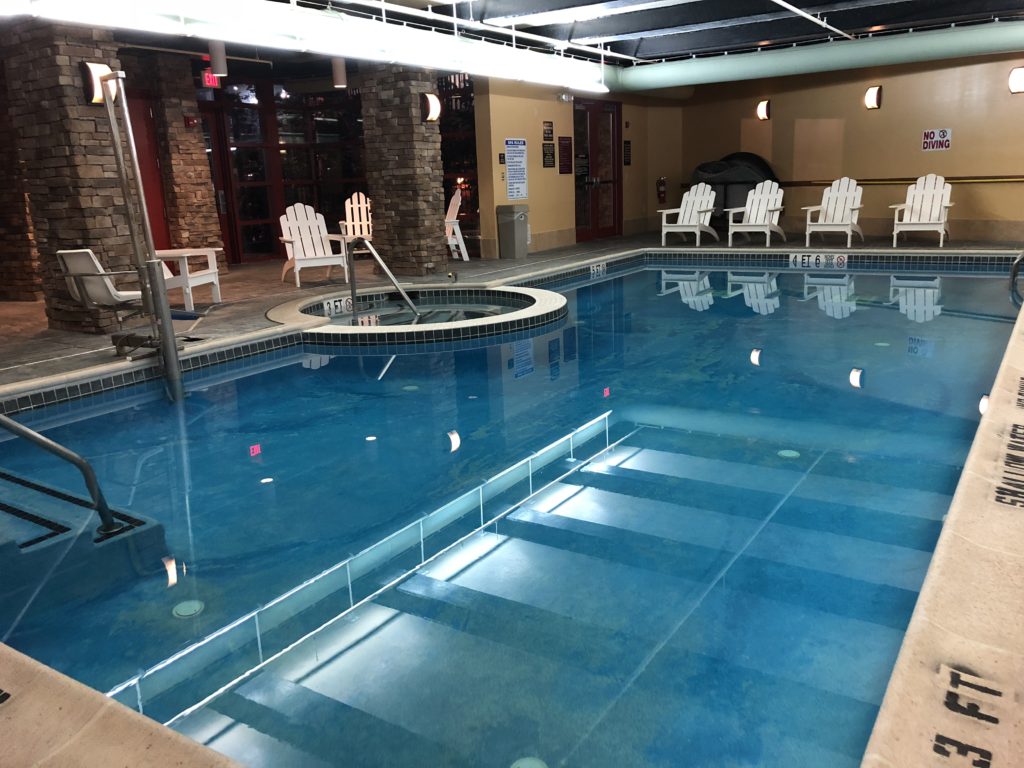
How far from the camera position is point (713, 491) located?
346cm

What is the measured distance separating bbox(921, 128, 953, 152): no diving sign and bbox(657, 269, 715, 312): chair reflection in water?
4.48 meters

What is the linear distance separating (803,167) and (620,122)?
3.09 meters

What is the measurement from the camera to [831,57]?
34.2ft

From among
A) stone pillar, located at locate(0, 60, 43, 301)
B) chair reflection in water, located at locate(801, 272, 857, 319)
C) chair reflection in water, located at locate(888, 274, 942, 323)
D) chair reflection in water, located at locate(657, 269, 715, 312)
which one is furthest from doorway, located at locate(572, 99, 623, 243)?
stone pillar, located at locate(0, 60, 43, 301)

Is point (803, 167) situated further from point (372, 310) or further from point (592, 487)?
point (592, 487)

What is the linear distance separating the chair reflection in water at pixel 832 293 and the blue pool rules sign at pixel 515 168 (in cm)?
411

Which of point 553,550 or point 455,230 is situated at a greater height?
point 455,230

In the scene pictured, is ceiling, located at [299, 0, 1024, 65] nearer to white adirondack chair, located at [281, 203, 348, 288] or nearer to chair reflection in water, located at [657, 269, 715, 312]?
white adirondack chair, located at [281, 203, 348, 288]

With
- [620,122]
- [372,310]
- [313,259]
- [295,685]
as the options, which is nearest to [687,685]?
[295,685]

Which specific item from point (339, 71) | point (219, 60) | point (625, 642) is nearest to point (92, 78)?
point (219, 60)

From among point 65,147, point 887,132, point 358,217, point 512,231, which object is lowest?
point 512,231

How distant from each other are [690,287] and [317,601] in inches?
288

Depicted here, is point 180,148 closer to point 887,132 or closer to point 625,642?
point 625,642

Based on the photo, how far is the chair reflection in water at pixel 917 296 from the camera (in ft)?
23.5
